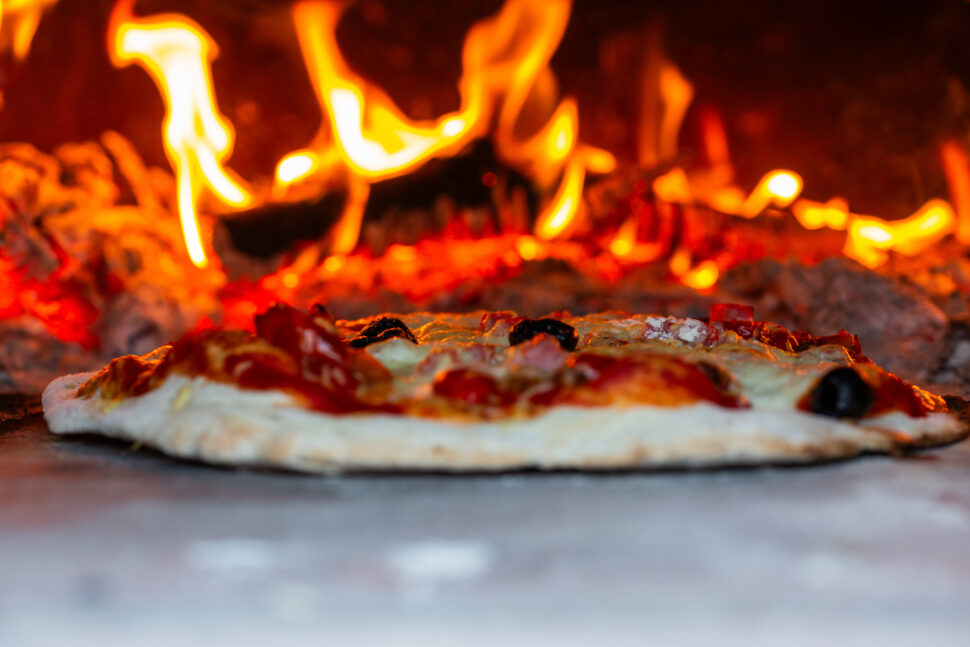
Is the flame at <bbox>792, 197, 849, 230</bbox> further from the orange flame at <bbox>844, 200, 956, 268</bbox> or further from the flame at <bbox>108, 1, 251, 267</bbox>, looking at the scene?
the flame at <bbox>108, 1, 251, 267</bbox>

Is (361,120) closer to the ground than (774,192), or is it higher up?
higher up

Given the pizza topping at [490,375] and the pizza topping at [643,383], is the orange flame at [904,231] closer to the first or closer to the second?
the pizza topping at [490,375]

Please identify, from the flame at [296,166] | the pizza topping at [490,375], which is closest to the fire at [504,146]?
the flame at [296,166]

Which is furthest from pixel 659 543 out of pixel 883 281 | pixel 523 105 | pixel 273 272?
pixel 523 105

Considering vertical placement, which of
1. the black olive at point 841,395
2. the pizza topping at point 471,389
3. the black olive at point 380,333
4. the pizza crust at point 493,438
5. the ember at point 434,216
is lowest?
the pizza crust at point 493,438

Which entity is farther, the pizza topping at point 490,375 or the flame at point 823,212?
the flame at point 823,212

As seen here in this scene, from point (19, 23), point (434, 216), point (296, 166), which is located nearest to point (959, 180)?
point (434, 216)

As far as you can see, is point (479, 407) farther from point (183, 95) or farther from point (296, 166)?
point (183, 95)
